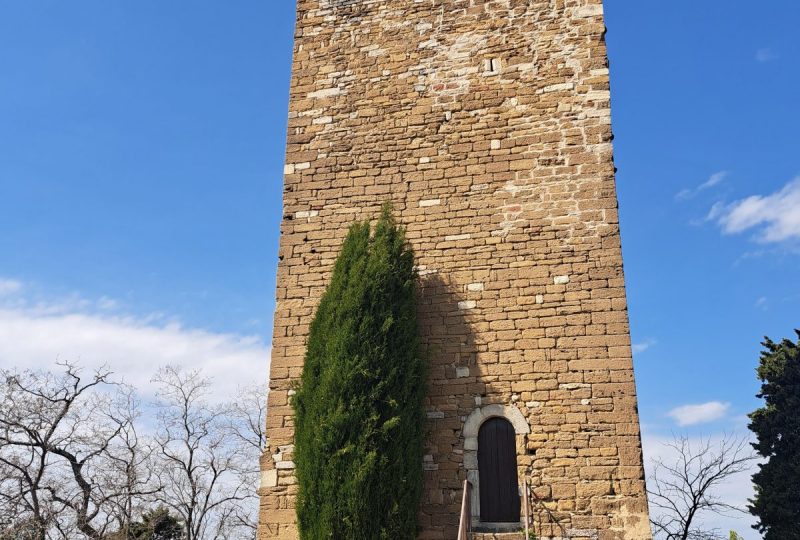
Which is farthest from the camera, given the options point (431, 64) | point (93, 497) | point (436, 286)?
point (93, 497)

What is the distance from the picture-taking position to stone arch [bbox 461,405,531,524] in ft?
22.4

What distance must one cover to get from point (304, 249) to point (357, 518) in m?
3.40

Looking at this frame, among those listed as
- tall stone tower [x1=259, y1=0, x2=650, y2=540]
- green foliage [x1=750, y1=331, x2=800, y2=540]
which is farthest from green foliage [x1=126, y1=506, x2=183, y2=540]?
green foliage [x1=750, y1=331, x2=800, y2=540]

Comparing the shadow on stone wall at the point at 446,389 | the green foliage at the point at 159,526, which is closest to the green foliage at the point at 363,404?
the shadow on stone wall at the point at 446,389

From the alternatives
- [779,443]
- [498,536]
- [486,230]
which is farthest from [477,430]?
[779,443]

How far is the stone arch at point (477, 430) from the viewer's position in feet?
22.4

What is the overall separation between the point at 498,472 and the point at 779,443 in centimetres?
1263

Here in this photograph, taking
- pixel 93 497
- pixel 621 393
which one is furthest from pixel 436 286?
pixel 93 497

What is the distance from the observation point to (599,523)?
253 inches

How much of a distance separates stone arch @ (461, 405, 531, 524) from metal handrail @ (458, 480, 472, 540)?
0.14ft

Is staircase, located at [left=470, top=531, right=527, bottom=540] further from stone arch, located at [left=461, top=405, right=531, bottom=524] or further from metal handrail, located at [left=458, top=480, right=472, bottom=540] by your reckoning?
stone arch, located at [left=461, top=405, right=531, bottom=524]

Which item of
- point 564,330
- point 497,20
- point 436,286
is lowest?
point 564,330

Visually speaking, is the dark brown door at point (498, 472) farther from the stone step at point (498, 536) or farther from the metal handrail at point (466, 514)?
the stone step at point (498, 536)

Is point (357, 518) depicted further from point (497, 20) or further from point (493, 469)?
point (497, 20)
